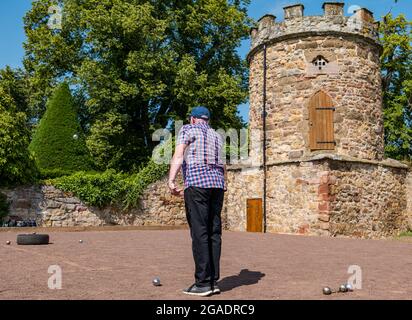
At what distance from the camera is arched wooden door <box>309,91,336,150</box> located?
16422 millimetres

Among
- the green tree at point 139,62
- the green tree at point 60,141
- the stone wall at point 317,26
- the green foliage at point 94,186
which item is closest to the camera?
the stone wall at point 317,26

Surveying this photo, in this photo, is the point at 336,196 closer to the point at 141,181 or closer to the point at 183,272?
the point at 141,181

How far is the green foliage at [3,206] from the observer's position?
A: 58.6 ft

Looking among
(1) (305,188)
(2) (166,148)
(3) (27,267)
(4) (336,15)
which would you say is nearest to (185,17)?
(2) (166,148)

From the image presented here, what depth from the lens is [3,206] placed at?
18.0 meters

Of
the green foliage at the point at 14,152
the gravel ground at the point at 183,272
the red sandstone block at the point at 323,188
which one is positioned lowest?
the gravel ground at the point at 183,272

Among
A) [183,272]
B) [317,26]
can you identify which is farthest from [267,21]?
[183,272]

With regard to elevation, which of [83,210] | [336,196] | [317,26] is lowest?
[83,210]

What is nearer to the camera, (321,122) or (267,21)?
(321,122)

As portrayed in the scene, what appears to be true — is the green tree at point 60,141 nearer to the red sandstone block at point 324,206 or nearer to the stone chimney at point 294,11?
the stone chimney at point 294,11

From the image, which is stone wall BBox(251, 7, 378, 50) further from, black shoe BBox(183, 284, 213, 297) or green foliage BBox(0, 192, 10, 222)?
black shoe BBox(183, 284, 213, 297)

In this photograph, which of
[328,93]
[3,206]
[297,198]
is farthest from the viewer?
[3,206]

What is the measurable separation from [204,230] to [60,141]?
55.0 feet

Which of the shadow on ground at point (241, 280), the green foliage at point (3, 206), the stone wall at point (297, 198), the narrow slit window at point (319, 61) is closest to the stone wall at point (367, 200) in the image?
the stone wall at point (297, 198)
